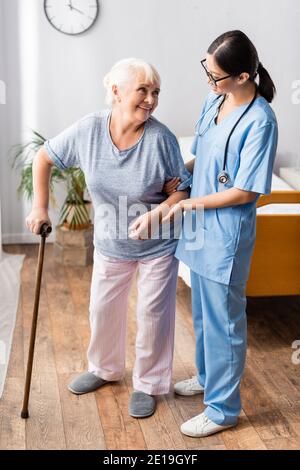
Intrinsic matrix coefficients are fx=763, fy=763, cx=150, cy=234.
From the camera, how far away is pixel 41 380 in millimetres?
2863

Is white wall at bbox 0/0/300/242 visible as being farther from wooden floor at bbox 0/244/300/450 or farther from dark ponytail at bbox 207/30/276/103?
dark ponytail at bbox 207/30/276/103

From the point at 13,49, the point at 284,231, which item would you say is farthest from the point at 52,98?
the point at 284,231

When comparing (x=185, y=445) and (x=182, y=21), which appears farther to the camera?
(x=182, y=21)

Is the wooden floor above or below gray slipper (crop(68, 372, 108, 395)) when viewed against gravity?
below

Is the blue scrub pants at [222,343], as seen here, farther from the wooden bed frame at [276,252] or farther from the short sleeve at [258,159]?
the wooden bed frame at [276,252]

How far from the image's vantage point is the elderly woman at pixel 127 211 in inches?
93.8

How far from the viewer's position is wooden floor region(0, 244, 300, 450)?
2.48m

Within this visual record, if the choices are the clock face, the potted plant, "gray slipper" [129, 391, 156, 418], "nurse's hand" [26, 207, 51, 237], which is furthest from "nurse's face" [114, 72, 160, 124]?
the clock face

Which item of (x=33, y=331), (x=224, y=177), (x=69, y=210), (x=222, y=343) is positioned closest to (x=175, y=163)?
(x=224, y=177)

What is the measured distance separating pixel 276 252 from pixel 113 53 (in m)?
1.82

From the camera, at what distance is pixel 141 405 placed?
8.76ft

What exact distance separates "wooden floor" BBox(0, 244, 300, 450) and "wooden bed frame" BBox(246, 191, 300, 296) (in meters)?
0.27
